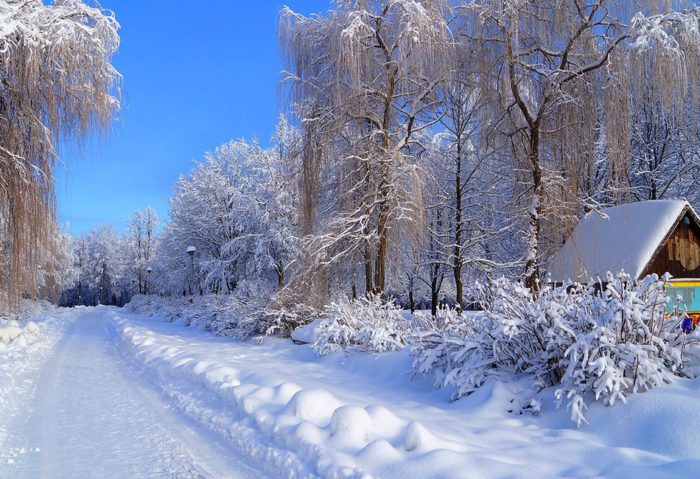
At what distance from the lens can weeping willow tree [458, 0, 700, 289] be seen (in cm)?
995

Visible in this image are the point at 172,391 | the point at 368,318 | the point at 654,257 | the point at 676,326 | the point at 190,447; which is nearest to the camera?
the point at 190,447

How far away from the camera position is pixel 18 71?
8.42 metres

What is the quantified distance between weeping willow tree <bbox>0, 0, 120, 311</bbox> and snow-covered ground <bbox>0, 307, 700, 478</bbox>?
288 cm

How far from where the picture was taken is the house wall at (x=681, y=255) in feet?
41.4

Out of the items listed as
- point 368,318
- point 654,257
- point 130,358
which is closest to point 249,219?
point 130,358

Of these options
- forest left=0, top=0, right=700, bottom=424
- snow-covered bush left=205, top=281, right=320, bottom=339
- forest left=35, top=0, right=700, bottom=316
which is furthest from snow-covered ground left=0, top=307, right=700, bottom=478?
snow-covered bush left=205, top=281, right=320, bottom=339

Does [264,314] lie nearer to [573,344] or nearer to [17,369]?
[17,369]

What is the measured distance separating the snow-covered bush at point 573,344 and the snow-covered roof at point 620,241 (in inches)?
238

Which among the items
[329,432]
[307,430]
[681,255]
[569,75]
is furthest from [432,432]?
[681,255]

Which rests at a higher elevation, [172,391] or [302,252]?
[302,252]

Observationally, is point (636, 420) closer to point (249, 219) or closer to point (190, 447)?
point (190, 447)

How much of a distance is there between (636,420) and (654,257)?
A: 29.9 feet

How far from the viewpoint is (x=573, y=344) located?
5.26 m

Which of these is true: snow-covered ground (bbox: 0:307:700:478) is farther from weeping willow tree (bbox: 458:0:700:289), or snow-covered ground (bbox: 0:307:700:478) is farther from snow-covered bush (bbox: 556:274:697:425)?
weeping willow tree (bbox: 458:0:700:289)
